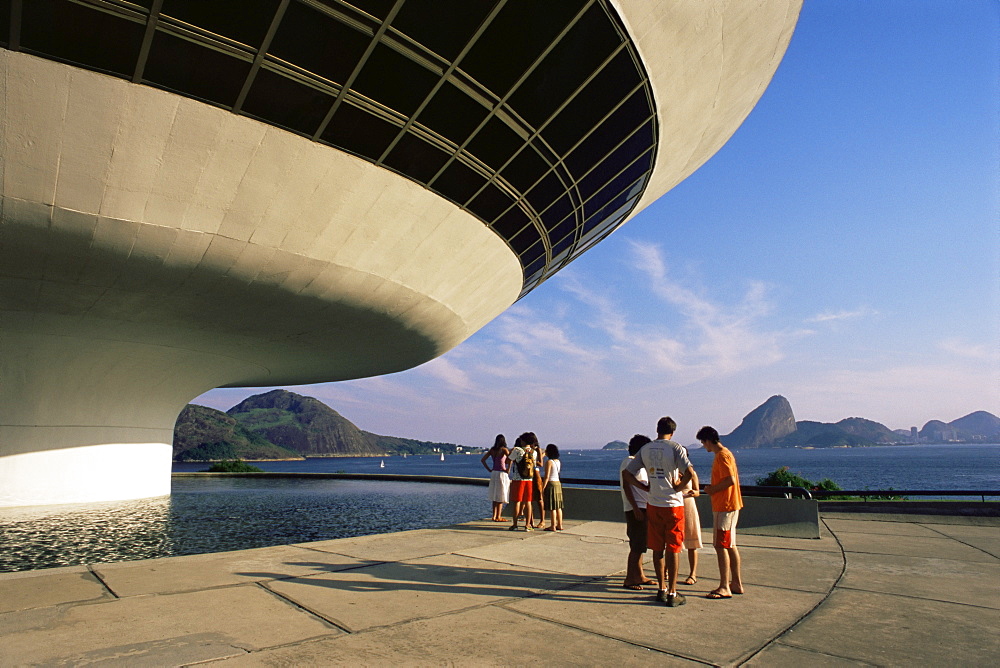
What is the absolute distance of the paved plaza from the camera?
3957 mm

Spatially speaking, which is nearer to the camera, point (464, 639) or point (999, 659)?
point (999, 659)

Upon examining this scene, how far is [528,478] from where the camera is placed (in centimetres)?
1081

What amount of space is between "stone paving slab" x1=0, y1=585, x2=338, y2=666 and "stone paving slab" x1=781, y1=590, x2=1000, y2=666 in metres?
3.81

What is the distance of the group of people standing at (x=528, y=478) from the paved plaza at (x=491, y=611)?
2116 millimetres

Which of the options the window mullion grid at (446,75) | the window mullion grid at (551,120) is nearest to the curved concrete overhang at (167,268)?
the window mullion grid at (446,75)

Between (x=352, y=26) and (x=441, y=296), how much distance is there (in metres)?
7.63

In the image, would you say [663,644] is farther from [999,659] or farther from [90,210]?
[90,210]

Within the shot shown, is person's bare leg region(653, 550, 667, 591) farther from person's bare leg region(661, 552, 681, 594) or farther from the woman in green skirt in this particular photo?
the woman in green skirt

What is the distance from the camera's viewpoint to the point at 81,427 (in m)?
17.1

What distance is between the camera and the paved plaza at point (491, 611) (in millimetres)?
3957

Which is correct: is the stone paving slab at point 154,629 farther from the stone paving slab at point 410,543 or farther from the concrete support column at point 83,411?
the concrete support column at point 83,411

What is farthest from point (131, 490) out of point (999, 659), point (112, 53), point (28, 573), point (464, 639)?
point (999, 659)

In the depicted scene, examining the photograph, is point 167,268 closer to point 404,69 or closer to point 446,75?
point 404,69

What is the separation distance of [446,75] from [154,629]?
8.22m
